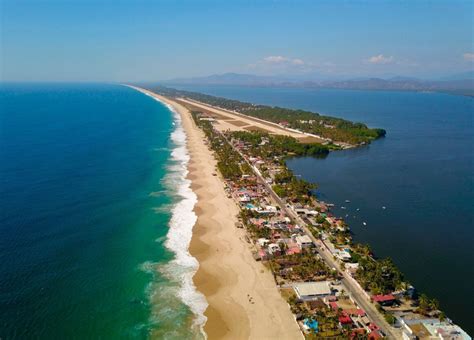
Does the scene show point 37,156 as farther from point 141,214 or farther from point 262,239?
point 262,239

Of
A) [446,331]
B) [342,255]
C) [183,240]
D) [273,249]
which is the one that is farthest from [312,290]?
[183,240]

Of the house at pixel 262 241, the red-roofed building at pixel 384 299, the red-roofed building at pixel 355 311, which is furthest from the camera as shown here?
the house at pixel 262 241

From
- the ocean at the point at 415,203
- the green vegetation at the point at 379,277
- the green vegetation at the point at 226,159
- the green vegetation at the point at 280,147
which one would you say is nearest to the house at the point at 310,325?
the green vegetation at the point at 379,277

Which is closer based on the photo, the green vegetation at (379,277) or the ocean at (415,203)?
the green vegetation at (379,277)

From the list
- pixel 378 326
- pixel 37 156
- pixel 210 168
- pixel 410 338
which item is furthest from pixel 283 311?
pixel 37 156

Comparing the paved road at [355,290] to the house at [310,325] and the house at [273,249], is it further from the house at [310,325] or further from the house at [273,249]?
the house at [310,325]

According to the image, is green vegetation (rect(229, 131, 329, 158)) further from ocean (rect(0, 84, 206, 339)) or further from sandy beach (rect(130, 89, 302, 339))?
sandy beach (rect(130, 89, 302, 339))
